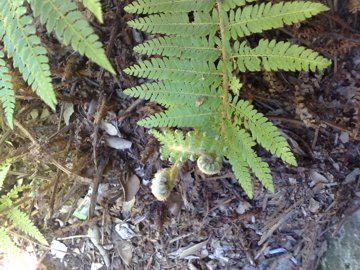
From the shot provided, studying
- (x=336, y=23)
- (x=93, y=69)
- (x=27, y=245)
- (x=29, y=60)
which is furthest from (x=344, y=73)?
(x=27, y=245)

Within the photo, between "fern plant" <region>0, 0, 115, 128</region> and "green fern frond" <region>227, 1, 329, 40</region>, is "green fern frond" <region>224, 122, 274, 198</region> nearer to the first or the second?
"green fern frond" <region>227, 1, 329, 40</region>

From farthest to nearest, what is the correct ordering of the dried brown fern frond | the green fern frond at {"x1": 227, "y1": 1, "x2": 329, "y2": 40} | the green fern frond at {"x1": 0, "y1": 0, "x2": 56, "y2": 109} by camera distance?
the dried brown fern frond
the green fern frond at {"x1": 227, "y1": 1, "x2": 329, "y2": 40}
the green fern frond at {"x1": 0, "y1": 0, "x2": 56, "y2": 109}

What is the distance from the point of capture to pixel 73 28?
131cm

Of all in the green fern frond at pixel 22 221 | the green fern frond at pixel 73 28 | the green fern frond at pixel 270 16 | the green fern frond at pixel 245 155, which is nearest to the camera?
the green fern frond at pixel 73 28

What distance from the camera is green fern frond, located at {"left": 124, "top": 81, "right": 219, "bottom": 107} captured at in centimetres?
176

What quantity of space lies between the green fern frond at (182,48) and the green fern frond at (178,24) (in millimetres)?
33

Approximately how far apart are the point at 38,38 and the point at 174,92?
554 mm

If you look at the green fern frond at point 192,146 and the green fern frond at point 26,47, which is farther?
the green fern frond at point 192,146

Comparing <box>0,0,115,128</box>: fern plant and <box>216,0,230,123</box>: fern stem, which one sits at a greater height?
<box>0,0,115,128</box>: fern plant

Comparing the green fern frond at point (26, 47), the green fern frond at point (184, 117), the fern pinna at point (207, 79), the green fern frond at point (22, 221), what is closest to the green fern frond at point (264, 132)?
the fern pinna at point (207, 79)

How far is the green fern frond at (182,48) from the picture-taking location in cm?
179

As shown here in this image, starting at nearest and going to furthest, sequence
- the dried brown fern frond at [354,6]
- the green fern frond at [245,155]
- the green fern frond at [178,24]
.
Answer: the green fern frond at [245,155]
the green fern frond at [178,24]
the dried brown fern frond at [354,6]

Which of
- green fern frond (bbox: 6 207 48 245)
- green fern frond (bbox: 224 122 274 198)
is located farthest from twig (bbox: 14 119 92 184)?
green fern frond (bbox: 224 122 274 198)

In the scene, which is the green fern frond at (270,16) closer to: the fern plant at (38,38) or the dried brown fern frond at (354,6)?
the dried brown fern frond at (354,6)
